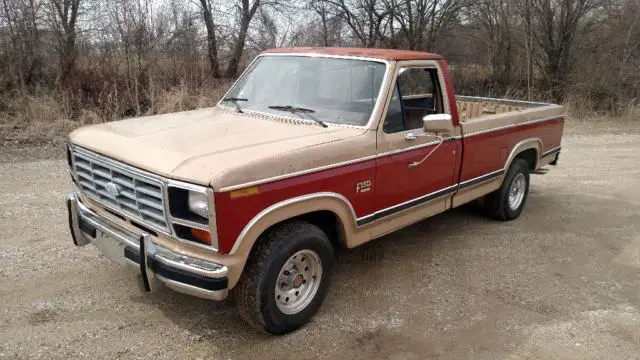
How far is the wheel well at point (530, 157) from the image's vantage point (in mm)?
6274

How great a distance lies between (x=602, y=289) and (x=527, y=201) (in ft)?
8.62

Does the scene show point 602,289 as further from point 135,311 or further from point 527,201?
point 135,311

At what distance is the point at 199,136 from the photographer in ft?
12.1

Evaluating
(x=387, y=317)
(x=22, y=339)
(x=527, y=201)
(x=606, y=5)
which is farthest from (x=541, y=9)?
(x=22, y=339)

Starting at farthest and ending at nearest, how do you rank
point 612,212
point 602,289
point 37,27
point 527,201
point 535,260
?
point 37,27, point 527,201, point 612,212, point 535,260, point 602,289

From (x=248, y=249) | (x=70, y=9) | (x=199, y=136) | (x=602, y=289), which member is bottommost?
(x=602, y=289)

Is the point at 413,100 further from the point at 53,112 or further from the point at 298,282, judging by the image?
the point at 53,112

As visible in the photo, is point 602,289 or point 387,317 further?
point 602,289

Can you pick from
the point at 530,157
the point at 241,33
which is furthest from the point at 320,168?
the point at 241,33

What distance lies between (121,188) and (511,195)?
4.56 metres

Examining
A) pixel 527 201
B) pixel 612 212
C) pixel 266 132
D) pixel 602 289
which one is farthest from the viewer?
pixel 527 201

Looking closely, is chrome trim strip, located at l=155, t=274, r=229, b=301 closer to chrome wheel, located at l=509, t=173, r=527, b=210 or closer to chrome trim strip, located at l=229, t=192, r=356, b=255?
chrome trim strip, located at l=229, t=192, r=356, b=255

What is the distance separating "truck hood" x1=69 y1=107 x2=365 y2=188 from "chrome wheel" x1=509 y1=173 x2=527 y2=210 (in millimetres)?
3065

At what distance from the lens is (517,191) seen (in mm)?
6352
